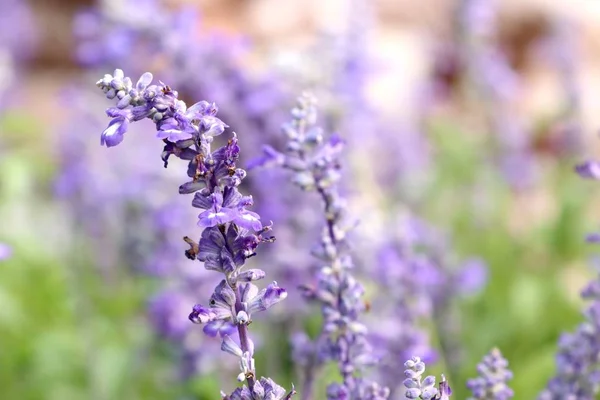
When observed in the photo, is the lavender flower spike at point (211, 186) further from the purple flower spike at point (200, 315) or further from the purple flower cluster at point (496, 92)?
the purple flower cluster at point (496, 92)

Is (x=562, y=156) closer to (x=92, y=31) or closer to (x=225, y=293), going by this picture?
(x=92, y=31)

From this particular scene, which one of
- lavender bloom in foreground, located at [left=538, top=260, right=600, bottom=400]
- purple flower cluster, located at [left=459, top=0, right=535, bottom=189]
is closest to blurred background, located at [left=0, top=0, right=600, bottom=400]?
purple flower cluster, located at [left=459, top=0, right=535, bottom=189]

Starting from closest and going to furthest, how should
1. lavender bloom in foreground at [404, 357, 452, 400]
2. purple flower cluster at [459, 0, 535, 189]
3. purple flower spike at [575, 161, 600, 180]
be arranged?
lavender bloom in foreground at [404, 357, 452, 400] < purple flower spike at [575, 161, 600, 180] < purple flower cluster at [459, 0, 535, 189]

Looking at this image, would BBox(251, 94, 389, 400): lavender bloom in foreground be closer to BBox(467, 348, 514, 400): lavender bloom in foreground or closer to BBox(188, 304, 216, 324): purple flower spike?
BBox(467, 348, 514, 400): lavender bloom in foreground

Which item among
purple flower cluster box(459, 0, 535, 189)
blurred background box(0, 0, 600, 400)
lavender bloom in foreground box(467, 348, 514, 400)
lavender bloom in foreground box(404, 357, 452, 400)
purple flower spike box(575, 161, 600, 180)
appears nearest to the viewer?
lavender bloom in foreground box(404, 357, 452, 400)

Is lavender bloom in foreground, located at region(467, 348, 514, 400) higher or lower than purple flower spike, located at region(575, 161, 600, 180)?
lower

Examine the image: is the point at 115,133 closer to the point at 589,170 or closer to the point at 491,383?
the point at 491,383

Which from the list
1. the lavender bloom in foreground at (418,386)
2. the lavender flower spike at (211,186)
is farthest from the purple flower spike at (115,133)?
the lavender bloom in foreground at (418,386)

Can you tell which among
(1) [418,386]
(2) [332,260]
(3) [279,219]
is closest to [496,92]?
(3) [279,219]
